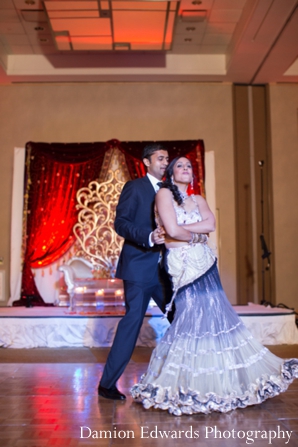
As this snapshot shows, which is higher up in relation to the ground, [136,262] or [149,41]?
[149,41]

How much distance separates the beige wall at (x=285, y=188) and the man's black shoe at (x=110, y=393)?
526 centimetres

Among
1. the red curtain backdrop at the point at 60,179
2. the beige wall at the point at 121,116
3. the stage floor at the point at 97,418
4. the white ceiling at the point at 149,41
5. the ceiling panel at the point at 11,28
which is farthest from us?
the beige wall at the point at 121,116

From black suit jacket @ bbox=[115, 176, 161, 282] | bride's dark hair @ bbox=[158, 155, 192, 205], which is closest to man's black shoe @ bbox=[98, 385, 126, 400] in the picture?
black suit jacket @ bbox=[115, 176, 161, 282]

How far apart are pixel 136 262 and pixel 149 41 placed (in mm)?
4440

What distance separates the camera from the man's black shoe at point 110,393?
317 centimetres

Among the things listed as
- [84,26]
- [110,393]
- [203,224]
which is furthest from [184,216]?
[84,26]

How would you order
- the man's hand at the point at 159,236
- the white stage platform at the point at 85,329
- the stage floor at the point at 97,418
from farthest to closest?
the white stage platform at the point at 85,329, the man's hand at the point at 159,236, the stage floor at the point at 97,418

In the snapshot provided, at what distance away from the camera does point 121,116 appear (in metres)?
8.23

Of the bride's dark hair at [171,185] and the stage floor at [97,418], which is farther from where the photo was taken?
the bride's dark hair at [171,185]

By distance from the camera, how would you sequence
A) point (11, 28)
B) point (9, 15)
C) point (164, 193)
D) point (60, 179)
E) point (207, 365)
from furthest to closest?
Result: point (60, 179) → point (11, 28) → point (9, 15) → point (164, 193) → point (207, 365)

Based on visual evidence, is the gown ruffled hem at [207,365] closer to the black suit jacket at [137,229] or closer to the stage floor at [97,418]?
the stage floor at [97,418]

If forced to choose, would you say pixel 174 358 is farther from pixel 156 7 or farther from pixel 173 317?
pixel 156 7

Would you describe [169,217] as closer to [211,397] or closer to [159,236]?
[159,236]

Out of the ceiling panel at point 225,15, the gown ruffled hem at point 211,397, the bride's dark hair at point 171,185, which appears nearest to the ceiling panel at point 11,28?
the ceiling panel at point 225,15
